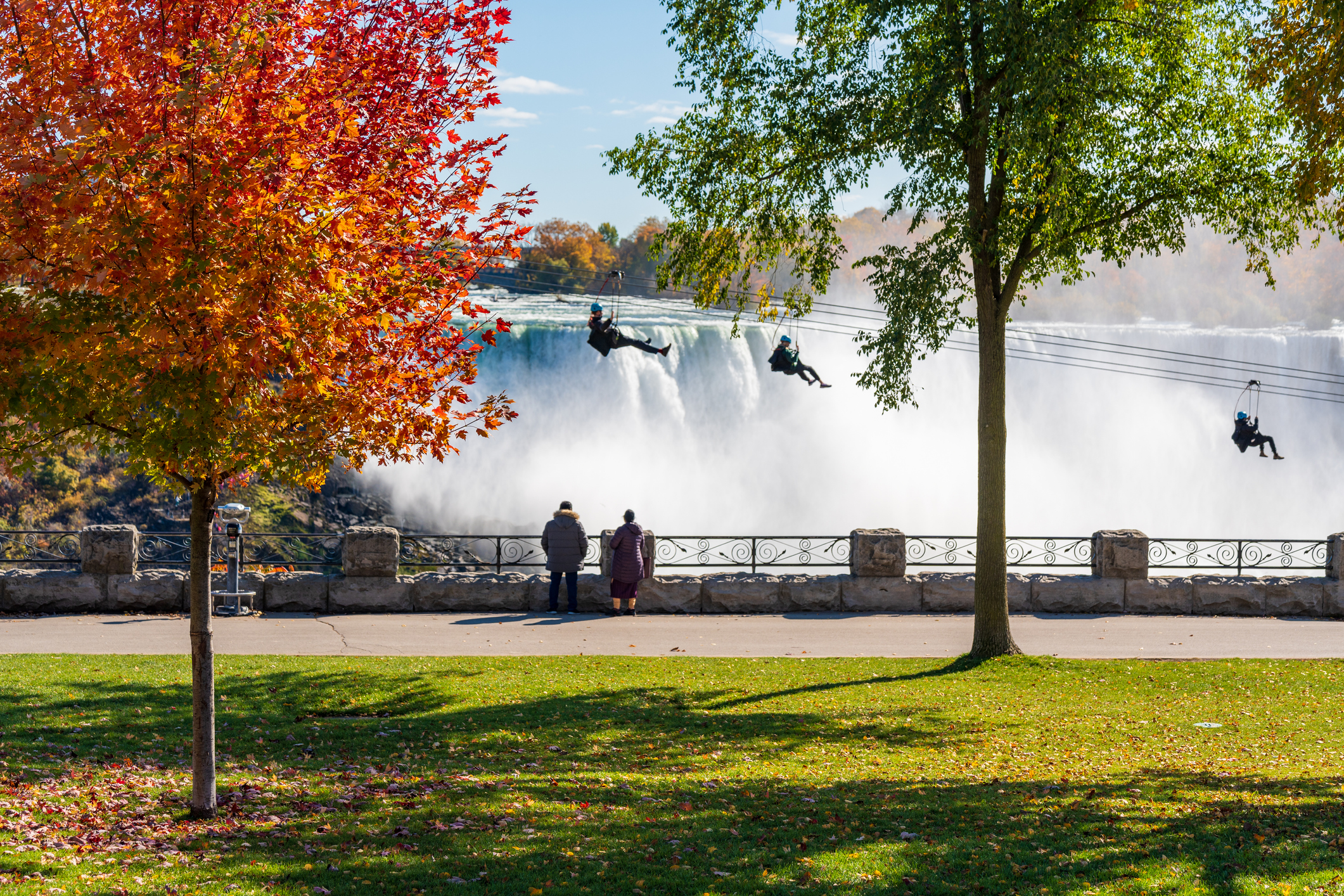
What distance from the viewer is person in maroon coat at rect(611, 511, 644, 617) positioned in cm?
1569

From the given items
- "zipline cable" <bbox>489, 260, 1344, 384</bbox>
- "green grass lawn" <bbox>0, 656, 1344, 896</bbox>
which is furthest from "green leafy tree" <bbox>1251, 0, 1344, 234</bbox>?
"zipline cable" <bbox>489, 260, 1344, 384</bbox>

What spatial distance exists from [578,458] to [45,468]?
23.8 metres

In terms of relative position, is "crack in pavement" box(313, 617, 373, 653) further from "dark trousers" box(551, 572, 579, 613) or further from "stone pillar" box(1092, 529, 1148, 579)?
"stone pillar" box(1092, 529, 1148, 579)

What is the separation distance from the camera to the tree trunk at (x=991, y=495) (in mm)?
12539

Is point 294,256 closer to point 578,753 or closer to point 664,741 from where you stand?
point 578,753

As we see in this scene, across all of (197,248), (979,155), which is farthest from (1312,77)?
(197,248)

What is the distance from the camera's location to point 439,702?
10133mm

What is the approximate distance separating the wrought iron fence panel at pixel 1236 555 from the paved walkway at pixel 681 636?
5.39 feet

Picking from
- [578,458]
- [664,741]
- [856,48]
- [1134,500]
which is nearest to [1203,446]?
[1134,500]

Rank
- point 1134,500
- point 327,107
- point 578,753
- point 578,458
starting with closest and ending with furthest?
point 327,107 < point 578,753 < point 578,458 < point 1134,500

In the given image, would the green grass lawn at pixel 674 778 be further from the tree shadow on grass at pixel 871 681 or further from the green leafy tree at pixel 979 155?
the green leafy tree at pixel 979 155

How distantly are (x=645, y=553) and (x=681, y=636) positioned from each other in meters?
2.16

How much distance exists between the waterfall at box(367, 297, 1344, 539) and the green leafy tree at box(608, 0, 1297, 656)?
1968 cm

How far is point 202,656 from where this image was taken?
20.4ft
